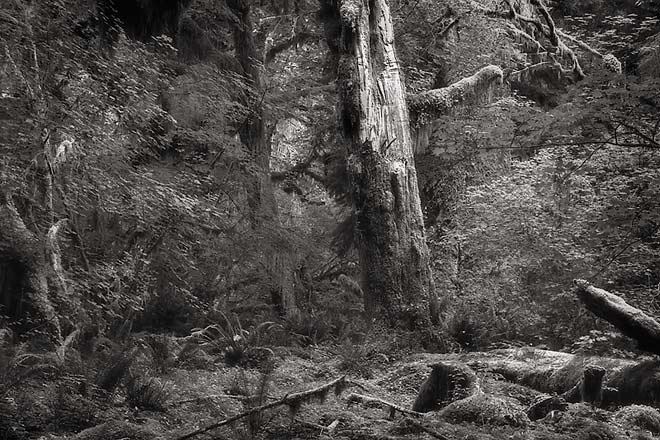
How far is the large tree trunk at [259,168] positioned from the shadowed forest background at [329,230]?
0.05 m

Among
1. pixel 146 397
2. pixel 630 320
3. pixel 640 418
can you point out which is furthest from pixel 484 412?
pixel 146 397

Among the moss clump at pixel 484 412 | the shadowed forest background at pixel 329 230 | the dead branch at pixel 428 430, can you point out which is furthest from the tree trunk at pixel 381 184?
the dead branch at pixel 428 430

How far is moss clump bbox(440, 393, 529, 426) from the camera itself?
17.0 feet

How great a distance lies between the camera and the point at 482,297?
516 inches

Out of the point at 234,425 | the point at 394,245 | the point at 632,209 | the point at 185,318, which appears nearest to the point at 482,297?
the point at 394,245

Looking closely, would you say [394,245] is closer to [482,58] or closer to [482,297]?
[482,297]

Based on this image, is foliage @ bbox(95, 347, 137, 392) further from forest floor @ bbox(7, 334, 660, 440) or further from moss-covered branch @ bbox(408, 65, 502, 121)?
moss-covered branch @ bbox(408, 65, 502, 121)

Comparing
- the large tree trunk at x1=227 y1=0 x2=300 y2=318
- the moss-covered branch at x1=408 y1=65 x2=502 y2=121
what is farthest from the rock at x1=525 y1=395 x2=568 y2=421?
the moss-covered branch at x1=408 y1=65 x2=502 y2=121

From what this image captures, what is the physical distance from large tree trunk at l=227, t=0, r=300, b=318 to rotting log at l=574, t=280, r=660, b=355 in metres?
7.72

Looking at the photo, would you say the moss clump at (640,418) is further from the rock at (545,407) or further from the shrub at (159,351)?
the shrub at (159,351)

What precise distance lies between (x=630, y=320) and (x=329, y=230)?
41.9ft

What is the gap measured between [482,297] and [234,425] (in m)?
8.93

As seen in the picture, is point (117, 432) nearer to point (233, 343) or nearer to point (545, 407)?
point (545, 407)

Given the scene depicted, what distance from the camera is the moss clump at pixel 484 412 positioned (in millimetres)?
5191
